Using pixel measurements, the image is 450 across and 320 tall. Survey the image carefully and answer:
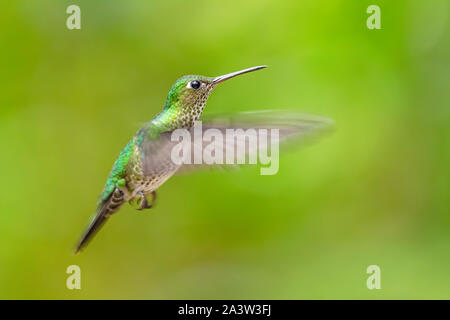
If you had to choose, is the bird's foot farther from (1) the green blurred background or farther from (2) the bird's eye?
(1) the green blurred background

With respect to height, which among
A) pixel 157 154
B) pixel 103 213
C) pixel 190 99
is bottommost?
pixel 103 213

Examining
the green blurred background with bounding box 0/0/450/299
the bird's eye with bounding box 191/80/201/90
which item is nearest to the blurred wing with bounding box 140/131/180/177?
the bird's eye with bounding box 191/80/201/90

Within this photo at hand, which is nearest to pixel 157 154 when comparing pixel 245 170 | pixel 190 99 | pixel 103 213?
pixel 190 99

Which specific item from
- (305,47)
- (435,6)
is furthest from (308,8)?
(435,6)

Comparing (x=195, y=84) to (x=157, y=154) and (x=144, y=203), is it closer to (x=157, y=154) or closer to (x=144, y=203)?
(x=157, y=154)

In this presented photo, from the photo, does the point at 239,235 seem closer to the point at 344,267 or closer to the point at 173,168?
the point at 344,267

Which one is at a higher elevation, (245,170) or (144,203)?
(245,170)
